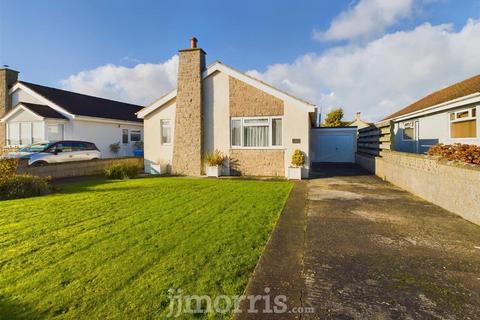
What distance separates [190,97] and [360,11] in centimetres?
932

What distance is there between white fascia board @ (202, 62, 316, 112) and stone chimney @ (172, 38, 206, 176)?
75 cm

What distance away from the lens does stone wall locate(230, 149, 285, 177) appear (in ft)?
42.9

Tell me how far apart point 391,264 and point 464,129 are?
40.0ft

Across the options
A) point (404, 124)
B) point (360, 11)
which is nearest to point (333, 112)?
point (404, 124)

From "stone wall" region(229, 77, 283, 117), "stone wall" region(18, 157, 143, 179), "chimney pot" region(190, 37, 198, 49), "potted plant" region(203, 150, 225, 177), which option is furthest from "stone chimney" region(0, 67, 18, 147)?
"stone wall" region(229, 77, 283, 117)

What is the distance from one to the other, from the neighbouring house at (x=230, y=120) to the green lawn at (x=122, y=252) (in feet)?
19.3

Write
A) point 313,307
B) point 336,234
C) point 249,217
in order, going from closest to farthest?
point 313,307 < point 336,234 < point 249,217

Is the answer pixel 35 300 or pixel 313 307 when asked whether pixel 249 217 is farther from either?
pixel 35 300

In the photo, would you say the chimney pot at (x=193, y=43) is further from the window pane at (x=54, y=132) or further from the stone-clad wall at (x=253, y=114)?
the window pane at (x=54, y=132)

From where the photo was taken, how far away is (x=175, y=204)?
23.5 feet

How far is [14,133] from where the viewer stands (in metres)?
20.3

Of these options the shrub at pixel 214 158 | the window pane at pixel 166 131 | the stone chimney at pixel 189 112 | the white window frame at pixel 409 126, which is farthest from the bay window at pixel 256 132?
the white window frame at pixel 409 126

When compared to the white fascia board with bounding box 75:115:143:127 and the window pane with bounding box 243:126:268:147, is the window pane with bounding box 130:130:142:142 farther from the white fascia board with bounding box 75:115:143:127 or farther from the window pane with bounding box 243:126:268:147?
the window pane with bounding box 243:126:268:147

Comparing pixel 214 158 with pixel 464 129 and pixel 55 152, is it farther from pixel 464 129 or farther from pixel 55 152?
pixel 464 129
